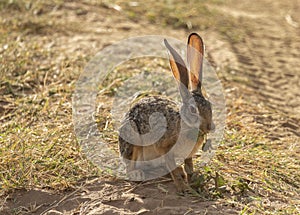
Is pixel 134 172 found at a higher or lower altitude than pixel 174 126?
lower

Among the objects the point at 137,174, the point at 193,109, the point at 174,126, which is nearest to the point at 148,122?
the point at 174,126

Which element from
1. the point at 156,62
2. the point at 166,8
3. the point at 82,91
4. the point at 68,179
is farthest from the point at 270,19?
the point at 68,179

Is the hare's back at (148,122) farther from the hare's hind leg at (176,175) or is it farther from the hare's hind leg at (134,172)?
the hare's hind leg at (176,175)

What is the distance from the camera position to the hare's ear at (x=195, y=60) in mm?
4266

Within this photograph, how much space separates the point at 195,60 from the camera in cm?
432

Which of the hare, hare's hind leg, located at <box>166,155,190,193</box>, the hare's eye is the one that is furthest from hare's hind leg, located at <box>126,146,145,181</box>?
the hare's eye

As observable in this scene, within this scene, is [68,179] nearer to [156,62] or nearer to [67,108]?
[67,108]

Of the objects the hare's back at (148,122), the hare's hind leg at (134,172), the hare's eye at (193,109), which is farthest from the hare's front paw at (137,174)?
the hare's eye at (193,109)

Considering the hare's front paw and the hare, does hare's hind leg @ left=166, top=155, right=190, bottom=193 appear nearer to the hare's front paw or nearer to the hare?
the hare

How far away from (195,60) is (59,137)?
4.61 ft

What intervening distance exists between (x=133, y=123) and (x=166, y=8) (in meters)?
5.37

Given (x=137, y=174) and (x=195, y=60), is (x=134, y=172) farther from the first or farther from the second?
(x=195, y=60)

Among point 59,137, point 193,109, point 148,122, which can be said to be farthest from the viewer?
point 59,137

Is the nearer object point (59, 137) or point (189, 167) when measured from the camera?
Answer: point (189, 167)
